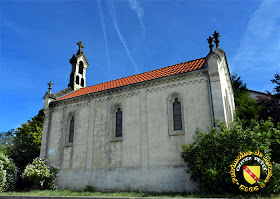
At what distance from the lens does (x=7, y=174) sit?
18641mm

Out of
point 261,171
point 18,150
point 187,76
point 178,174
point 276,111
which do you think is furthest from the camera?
point 18,150

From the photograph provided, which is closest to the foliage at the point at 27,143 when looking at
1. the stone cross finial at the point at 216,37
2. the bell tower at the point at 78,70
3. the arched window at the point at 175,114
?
the bell tower at the point at 78,70

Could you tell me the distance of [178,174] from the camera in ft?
45.8

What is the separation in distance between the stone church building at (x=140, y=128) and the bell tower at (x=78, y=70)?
4.87 m

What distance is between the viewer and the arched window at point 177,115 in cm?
1535

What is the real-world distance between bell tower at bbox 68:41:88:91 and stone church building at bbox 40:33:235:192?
487cm

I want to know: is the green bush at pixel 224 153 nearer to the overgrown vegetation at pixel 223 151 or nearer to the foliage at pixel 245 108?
the overgrown vegetation at pixel 223 151

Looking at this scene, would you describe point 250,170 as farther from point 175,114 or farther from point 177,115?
point 175,114

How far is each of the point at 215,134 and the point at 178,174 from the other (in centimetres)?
336

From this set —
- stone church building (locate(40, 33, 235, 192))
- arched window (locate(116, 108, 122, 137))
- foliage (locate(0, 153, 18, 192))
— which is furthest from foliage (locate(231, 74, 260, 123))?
foliage (locate(0, 153, 18, 192))

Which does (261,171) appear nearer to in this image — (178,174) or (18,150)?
(178,174)

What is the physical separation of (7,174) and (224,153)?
16625 millimetres

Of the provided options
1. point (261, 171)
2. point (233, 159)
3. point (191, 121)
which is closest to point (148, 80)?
point (191, 121)

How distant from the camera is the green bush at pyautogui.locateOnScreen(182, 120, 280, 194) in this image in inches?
458
